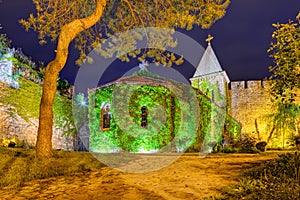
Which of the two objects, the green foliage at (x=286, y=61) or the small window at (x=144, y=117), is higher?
the green foliage at (x=286, y=61)

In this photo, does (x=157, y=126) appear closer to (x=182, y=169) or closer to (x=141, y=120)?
(x=141, y=120)

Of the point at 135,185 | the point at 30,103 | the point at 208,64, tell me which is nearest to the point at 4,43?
the point at 30,103

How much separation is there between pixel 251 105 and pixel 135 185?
2484 cm

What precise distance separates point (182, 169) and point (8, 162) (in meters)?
4.51

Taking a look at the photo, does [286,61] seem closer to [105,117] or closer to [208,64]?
[105,117]

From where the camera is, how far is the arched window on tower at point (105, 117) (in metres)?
18.0

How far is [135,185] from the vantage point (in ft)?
21.2

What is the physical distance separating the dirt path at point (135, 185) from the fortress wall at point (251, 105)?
21613mm

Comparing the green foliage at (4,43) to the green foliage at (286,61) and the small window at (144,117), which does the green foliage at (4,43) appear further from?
the green foliage at (286,61)

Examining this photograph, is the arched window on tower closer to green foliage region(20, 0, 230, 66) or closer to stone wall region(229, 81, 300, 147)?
green foliage region(20, 0, 230, 66)

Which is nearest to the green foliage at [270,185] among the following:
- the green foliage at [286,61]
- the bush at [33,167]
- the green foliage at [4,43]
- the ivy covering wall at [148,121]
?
the green foliage at [286,61]

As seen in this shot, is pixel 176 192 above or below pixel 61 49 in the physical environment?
below

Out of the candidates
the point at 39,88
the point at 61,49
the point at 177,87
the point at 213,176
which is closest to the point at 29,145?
the point at 39,88

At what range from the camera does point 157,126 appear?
16.9m
